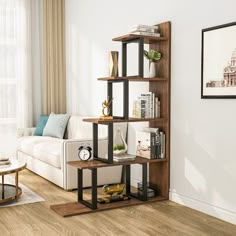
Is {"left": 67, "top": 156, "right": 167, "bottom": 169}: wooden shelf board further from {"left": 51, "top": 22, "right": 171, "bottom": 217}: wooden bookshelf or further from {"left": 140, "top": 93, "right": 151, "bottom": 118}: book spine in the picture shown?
{"left": 140, "top": 93, "right": 151, "bottom": 118}: book spine

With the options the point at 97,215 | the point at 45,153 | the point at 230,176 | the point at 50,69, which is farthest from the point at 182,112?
the point at 50,69

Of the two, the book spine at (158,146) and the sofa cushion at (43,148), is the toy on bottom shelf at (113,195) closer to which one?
the book spine at (158,146)

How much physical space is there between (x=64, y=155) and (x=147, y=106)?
3.59 ft

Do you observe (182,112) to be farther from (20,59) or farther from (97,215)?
(20,59)

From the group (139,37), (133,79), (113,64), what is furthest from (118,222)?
(139,37)

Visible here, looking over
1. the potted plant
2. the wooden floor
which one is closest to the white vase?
the potted plant

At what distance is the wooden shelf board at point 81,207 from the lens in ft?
11.9

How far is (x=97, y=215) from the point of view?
3604mm

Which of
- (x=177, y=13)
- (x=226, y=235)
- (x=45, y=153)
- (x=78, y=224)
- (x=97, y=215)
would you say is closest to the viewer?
(x=226, y=235)

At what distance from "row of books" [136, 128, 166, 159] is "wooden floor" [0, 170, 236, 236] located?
0.48m

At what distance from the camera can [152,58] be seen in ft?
13.1

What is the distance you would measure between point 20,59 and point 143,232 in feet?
12.8

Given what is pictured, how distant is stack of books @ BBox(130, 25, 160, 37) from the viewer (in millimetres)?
3836

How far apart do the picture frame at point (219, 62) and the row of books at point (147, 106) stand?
0.57 meters
